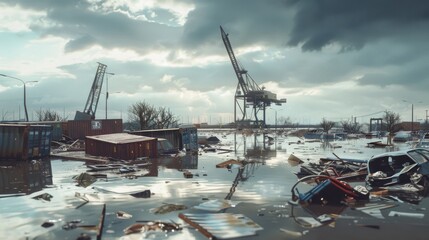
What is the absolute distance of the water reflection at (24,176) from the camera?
13359 mm

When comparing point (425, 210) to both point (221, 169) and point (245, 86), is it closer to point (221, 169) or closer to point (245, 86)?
point (221, 169)

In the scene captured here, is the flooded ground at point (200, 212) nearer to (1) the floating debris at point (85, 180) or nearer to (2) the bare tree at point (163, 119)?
(1) the floating debris at point (85, 180)

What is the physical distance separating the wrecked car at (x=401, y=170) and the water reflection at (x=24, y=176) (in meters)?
12.0

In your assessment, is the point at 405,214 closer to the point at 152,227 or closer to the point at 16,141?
the point at 152,227

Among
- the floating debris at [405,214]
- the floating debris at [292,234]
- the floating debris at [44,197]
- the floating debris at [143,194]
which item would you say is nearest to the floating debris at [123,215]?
the floating debris at [143,194]

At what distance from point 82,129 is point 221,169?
94.4 feet

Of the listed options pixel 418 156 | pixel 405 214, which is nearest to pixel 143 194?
pixel 405 214

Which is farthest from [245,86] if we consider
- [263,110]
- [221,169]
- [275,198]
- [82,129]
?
[275,198]

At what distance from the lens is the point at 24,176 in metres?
16.4

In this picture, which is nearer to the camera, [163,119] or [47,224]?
[47,224]

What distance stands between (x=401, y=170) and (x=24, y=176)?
600 inches

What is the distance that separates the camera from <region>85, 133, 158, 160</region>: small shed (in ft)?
77.7

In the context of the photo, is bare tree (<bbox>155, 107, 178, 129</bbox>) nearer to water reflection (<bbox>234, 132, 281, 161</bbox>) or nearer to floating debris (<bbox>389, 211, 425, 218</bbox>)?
water reflection (<bbox>234, 132, 281, 161</bbox>)

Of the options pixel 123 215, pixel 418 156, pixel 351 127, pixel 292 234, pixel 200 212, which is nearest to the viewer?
pixel 292 234
